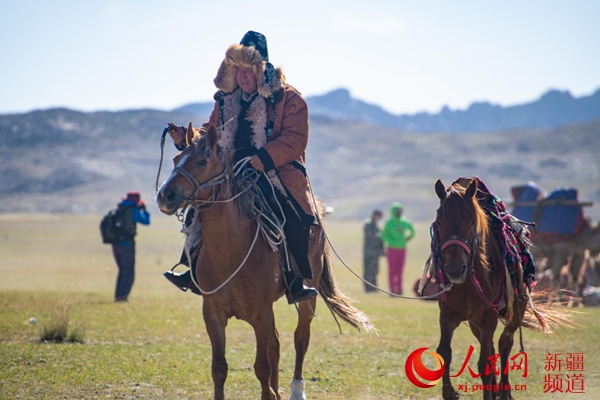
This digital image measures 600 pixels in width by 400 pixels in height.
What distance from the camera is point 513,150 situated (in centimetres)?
13788

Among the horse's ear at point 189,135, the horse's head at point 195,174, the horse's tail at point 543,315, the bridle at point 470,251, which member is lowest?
the horse's tail at point 543,315

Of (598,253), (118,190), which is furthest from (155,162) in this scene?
(598,253)

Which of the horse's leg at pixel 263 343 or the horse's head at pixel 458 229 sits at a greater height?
the horse's head at pixel 458 229

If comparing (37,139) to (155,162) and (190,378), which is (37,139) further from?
(190,378)

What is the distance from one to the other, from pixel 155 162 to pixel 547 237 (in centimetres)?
10953

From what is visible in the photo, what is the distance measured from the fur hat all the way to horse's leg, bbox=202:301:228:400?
6.77 ft

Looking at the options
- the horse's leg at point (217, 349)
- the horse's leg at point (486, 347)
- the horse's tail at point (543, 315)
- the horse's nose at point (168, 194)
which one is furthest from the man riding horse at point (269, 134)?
the horse's tail at point (543, 315)

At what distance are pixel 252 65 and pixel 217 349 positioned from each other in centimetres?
259

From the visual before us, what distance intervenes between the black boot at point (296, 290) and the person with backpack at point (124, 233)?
8039 millimetres

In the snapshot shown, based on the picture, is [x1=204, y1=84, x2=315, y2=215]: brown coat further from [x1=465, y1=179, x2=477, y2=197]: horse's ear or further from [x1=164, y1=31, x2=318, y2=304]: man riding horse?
[x1=465, y1=179, x2=477, y2=197]: horse's ear

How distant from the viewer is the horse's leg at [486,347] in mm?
6238

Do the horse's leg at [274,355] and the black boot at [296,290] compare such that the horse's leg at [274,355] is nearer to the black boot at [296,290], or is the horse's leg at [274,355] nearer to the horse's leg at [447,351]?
the black boot at [296,290]

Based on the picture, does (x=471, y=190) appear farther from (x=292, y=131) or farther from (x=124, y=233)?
(x=124, y=233)

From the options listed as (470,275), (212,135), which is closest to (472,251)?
(470,275)
